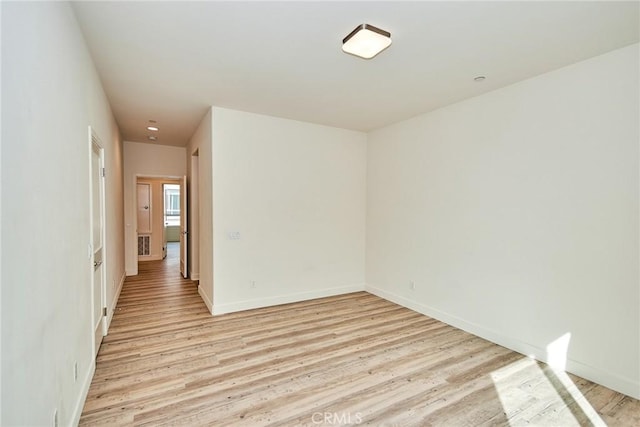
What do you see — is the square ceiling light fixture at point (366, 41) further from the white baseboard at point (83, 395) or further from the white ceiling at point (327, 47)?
the white baseboard at point (83, 395)

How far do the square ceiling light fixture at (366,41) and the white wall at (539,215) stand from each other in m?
1.75

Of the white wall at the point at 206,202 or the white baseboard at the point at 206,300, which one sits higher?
the white wall at the point at 206,202

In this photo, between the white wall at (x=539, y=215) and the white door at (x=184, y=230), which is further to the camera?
the white door at (x=184, y=230)

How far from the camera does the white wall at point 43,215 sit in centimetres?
112

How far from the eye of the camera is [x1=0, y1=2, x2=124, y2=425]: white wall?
43.9 inches

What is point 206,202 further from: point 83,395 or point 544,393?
point 544,393

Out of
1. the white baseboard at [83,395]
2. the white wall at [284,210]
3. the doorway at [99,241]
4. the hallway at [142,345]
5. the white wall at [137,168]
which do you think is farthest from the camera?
the white wall at [137,168]

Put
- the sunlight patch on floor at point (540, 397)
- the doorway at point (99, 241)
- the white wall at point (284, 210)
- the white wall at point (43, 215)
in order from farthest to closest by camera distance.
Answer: the white wall at point (284, 210)
the doorway at point (99, 241)
the sunlight patch on floor at point (540, 397)
the white wall at point (43, 215)

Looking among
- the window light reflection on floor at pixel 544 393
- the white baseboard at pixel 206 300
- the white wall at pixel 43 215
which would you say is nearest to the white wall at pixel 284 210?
the white baseboard at pixel 206 300

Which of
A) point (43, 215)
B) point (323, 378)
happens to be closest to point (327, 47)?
point (43, 215)

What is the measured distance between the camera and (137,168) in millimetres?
6211

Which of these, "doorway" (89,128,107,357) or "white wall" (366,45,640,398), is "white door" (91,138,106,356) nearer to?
"doorway" (89,128,107,357)

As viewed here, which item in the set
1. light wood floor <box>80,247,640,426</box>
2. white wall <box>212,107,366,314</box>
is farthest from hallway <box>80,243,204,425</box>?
white wall <box>212,107,366,314</box>

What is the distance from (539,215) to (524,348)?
4.47ft
